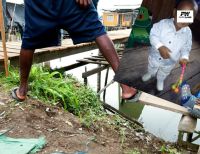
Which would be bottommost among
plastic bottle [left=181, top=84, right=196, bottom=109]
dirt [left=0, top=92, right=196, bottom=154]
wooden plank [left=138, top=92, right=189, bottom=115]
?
dirt [left=0, top=92, right=196, bottom=154]

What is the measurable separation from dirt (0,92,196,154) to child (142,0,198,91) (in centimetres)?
113

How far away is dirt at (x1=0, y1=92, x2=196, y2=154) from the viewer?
9.95 feet

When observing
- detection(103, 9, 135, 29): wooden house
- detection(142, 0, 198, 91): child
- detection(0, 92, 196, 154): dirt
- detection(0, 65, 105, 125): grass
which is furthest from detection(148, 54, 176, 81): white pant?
detection(103, 9, 135, 29): wooden house

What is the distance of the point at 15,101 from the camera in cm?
364

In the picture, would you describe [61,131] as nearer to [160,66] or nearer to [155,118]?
[160,66]

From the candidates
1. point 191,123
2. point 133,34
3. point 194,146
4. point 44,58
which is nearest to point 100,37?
point 133,34

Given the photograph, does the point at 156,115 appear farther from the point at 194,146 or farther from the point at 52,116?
the point at 52,116

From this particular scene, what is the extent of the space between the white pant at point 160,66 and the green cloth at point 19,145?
1.21 m

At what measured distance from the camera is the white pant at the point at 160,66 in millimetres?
2107

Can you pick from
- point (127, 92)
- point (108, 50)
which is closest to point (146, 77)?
point (127, 92)

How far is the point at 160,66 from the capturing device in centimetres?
212

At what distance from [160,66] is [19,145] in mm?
1361

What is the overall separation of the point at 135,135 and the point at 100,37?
1673 millimetres

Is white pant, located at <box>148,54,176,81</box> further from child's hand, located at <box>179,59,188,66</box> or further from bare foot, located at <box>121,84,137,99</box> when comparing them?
bare foot, located at <box>121,84,137,99</box>
